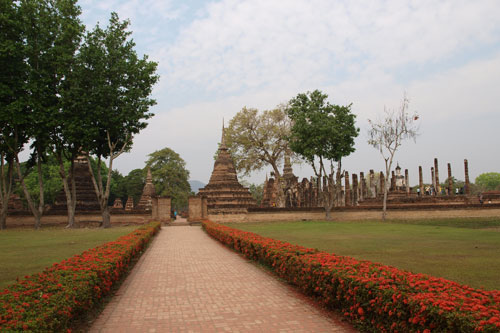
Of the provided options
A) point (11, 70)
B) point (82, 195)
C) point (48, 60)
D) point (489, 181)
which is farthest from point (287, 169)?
point (489, 181)

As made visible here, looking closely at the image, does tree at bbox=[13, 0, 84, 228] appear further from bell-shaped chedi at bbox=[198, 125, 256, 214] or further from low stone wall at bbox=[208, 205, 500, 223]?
low stone wall at bbox=[208, 205, 500, 223]

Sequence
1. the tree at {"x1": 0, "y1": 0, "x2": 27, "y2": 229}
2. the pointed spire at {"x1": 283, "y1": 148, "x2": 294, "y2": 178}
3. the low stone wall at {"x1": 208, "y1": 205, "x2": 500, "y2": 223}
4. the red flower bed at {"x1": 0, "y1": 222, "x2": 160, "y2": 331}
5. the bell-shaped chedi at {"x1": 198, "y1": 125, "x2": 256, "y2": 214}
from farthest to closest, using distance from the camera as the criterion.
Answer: the pointed spire at {"x1": 283, "y1": 148, "x2": 294, "y2": 178} → the bell-shaped chedi at {"x1": 198, "y1": 125, "x2": 256, "y2": 214} → the low stone wall at {"x1": 208, "y1": 205, "x2": 500, "y2": 223} → the tree at {"x1": 0, "y1": 0, "x2": 27, "y2": 229} → the red flower bed at {"x1": 0, "y1": 222, "x2": 160, "y2": 331}

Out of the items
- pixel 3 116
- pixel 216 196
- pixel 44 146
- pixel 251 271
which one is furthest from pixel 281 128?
pixel 251 271

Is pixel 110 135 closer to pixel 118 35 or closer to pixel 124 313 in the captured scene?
pixel 118 35

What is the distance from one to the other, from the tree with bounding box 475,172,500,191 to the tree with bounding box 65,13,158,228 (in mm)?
88170

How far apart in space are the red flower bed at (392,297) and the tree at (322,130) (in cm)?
2491

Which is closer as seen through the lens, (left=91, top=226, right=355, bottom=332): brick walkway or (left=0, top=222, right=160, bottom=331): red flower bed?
(left=0, top=222, right=160, bottom=331): red flower bed

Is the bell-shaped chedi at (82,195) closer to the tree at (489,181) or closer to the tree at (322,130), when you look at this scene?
the tree at (322,130)

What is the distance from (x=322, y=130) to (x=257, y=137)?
12772mm

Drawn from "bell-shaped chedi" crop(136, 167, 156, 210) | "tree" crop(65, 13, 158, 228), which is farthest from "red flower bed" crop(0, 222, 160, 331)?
"bell-shaped chedi" crop(136, 167, 156, 210)

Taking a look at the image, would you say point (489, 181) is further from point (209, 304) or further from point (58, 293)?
point (58, 293)

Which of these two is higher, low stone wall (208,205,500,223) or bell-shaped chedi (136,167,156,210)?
bell-shaped chedi (136,167,156,210)

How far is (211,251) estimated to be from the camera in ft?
49.0

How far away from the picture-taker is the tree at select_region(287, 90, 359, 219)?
3259 cm
